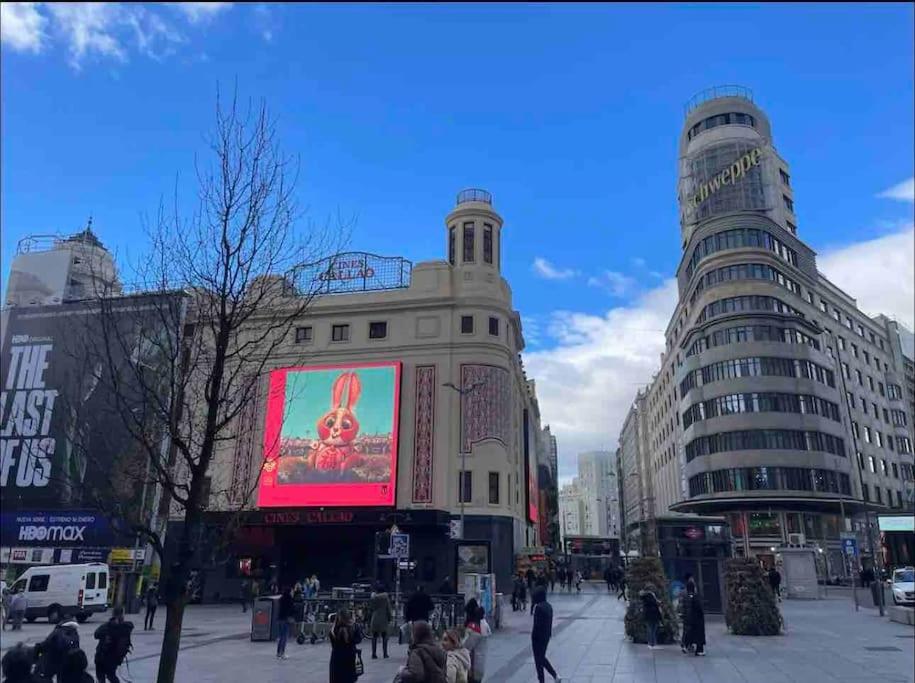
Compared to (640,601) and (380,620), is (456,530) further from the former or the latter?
(380,620)

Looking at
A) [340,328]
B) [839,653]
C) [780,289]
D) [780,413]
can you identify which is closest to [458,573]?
[340,328]

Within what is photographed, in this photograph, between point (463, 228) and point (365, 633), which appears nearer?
point (365, 633)

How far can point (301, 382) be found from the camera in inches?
1640

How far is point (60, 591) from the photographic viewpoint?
28859 mm

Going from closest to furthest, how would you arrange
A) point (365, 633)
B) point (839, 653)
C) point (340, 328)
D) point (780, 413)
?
point (839, 653)
point (365, 633)
point (340, 328)
point (780, 413)

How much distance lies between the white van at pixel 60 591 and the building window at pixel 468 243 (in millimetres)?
27220

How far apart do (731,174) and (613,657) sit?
2405 inches

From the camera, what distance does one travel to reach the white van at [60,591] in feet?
92.1

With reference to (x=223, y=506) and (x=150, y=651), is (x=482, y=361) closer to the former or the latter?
(x=223, y=506)

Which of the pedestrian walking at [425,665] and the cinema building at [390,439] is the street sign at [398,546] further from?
the cinema building at [390,439]

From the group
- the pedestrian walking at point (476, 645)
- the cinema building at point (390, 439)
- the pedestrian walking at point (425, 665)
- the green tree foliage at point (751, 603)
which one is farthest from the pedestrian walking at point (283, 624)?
the cinema building at point (390, 439)

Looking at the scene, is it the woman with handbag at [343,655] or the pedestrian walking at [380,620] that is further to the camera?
the pedestrian walking at [380,620]

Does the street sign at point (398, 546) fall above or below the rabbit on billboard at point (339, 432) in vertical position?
below

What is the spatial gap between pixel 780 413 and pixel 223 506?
43.6m
